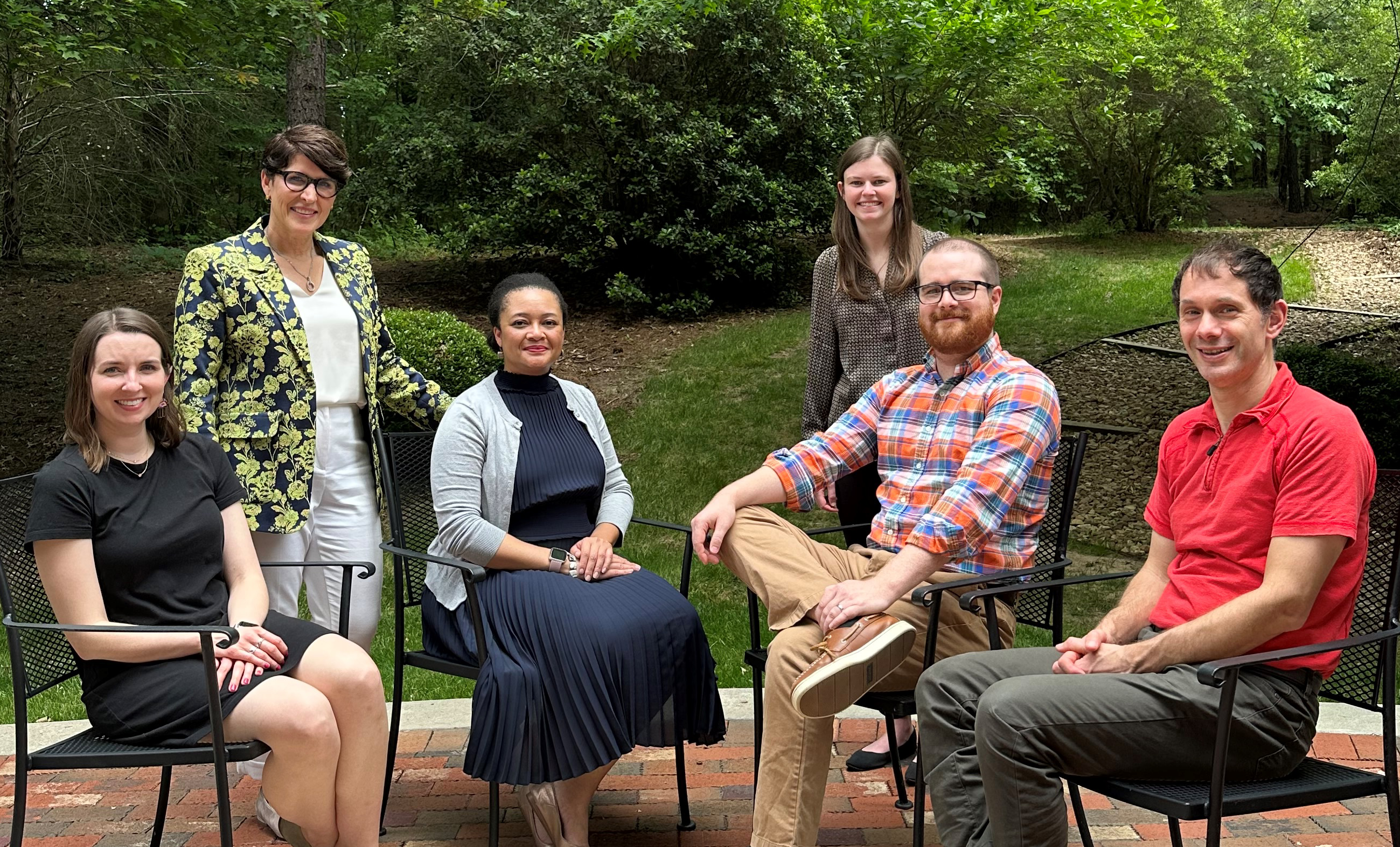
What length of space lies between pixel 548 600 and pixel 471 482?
Result: 389mm

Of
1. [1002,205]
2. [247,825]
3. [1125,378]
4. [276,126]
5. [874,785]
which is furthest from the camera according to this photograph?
[1002,205]

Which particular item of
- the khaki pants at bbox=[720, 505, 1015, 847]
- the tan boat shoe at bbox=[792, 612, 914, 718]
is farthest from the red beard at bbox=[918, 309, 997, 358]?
the tan boat shoe at bbox=[792, 612, 914, 718]

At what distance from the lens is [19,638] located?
2721 mm

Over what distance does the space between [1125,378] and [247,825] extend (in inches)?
308

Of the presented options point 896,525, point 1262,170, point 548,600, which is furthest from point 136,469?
point 1262,170

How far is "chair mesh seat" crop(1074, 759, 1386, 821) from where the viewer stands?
7.46 ft

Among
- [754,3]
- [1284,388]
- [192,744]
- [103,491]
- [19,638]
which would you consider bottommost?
[192,744]

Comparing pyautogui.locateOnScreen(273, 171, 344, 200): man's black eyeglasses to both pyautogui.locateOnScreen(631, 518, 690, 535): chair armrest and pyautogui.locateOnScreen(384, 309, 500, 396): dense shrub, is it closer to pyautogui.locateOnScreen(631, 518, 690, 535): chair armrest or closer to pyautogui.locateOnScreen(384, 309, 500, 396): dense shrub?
pyautogui.locateOnScreen(631, 518, 690, 535): chair armrest

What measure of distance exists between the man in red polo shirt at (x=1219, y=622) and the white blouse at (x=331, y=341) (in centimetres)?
186

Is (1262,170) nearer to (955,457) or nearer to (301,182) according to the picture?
(955,457)

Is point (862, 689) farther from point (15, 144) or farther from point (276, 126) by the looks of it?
point (276, 126)

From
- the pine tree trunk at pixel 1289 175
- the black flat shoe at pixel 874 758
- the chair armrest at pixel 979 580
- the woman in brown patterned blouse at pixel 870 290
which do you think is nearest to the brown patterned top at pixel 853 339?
the woman in brown patterned blouse at pixel 870 290

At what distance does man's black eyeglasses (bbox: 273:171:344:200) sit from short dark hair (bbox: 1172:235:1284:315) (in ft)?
7.09

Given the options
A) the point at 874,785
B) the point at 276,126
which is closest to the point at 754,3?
the point at 276,126
